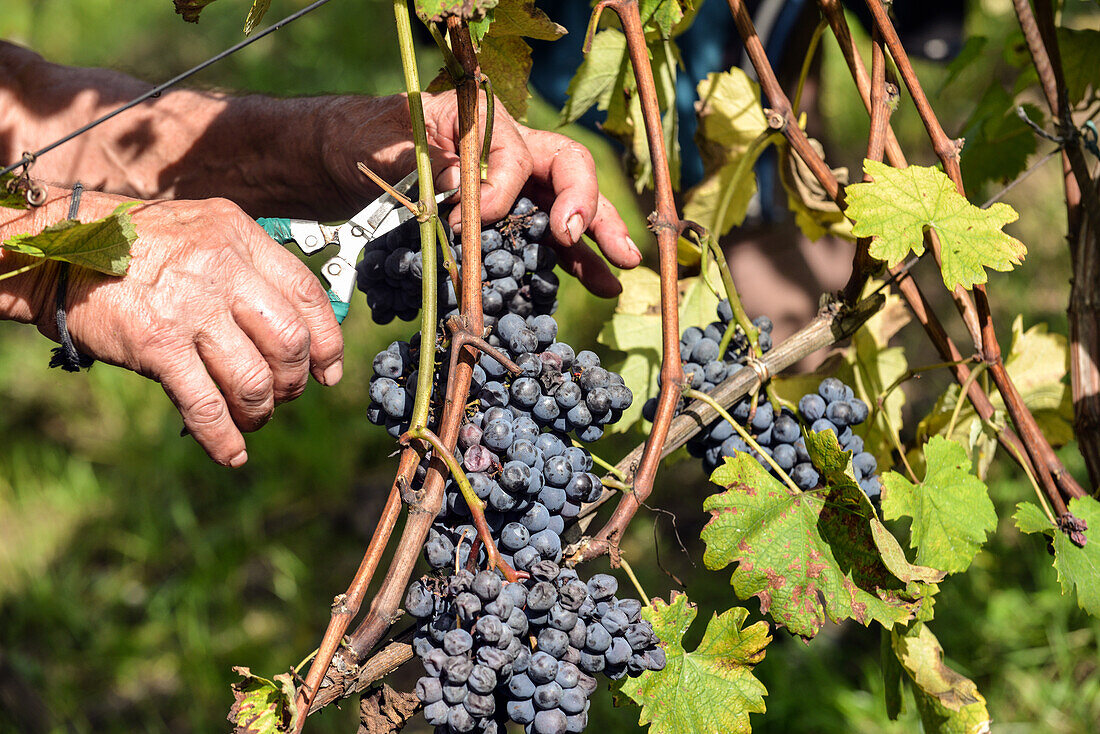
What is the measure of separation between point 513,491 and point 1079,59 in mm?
1459

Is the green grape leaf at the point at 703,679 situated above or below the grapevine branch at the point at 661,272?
below

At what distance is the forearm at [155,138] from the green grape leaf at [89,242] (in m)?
0.87

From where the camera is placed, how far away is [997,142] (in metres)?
1.87

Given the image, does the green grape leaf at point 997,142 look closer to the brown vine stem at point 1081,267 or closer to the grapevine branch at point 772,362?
the brown vine stem at point 1081,267

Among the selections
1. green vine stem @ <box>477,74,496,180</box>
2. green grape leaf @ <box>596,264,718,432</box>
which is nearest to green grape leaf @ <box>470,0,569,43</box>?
green vine stem @ <box>477,74,496,180</box>

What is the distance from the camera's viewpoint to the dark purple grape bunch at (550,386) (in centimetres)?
113

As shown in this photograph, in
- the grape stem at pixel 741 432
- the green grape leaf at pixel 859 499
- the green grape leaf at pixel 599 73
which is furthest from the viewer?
the green grape leaf at pixel 599 73

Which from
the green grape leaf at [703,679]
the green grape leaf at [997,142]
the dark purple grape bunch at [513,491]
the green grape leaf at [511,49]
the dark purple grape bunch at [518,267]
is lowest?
the green grape leaf at [703,679]

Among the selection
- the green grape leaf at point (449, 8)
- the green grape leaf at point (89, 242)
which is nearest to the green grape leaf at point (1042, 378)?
the green grape leaf at point (449, 8)

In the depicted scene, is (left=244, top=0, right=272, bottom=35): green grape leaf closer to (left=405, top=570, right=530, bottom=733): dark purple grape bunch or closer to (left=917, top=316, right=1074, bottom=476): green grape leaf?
(left=405, top=570, right=530, bottom=733): dark purple grape bunch

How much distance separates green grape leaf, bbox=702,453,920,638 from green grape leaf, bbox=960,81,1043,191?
106 centimetres

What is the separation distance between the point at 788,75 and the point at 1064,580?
1789mm

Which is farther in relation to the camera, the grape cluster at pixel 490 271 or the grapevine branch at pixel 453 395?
the grape cluster at pixel 490 271

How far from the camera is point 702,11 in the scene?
8.39ft
